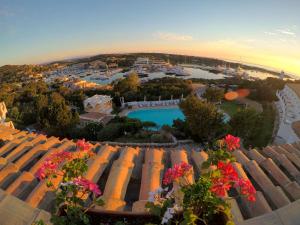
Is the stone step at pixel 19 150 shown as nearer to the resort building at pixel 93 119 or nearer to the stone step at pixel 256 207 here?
the stone step at pixel 256 207

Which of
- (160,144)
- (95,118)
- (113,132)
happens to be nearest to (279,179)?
(160,144)

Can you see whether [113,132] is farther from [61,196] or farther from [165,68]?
[165,68]

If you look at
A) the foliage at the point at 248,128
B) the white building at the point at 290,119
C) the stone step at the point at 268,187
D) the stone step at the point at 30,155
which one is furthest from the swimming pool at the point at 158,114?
the stone step at the point at 268,187

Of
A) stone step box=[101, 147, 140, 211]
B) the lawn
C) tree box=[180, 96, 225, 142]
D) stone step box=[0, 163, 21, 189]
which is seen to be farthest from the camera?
the lawn

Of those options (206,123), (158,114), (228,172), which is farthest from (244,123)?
(158,114)

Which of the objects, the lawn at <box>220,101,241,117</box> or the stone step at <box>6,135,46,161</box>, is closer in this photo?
the stone step at <box>6,135,46,161</box>

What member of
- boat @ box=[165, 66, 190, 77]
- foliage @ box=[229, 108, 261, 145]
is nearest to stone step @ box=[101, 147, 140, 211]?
foliage @ box=[229, 108, 261, 145]

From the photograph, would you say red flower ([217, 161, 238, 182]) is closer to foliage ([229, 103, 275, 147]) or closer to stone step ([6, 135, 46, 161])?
stone step ([6, 135, 46, 161])
